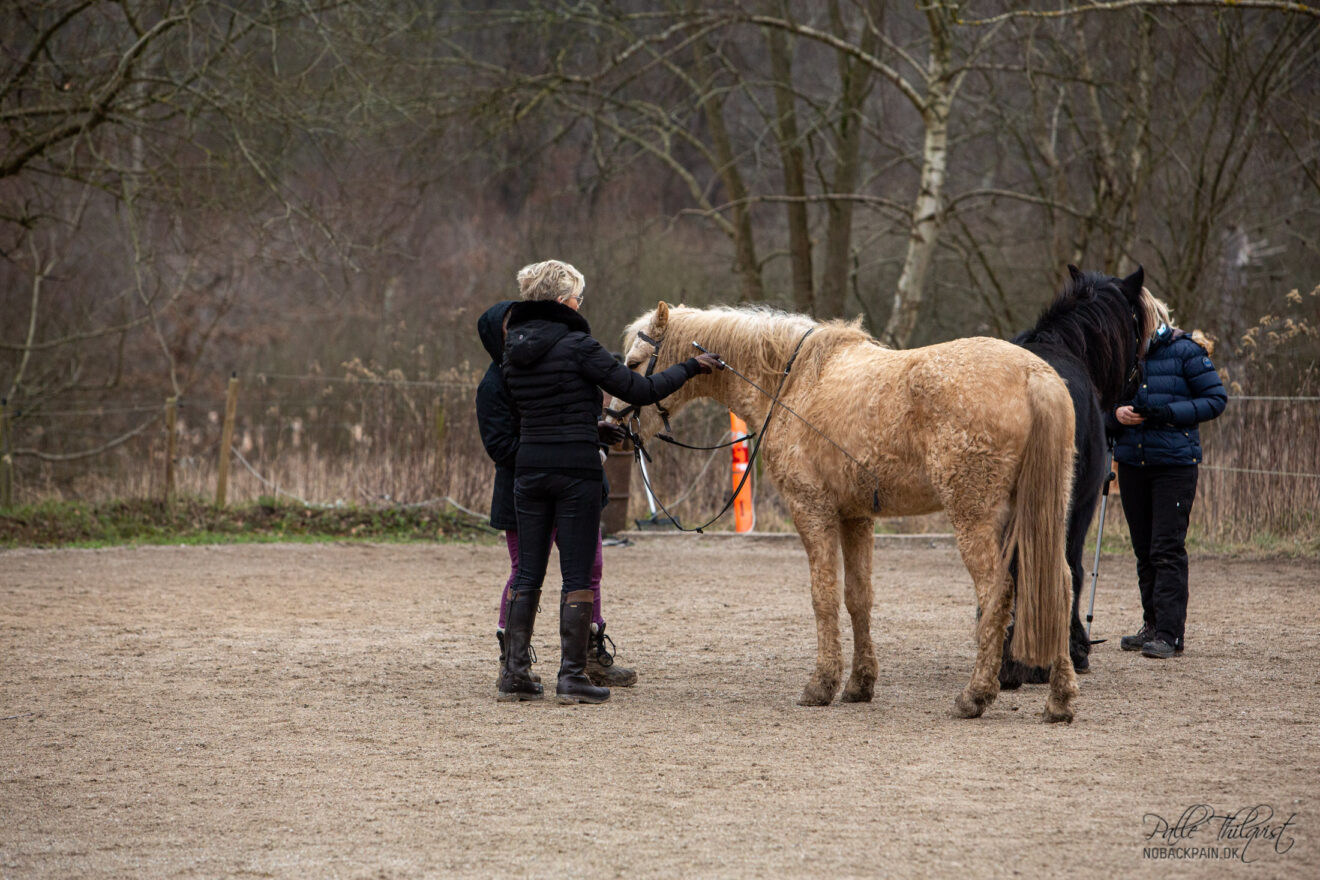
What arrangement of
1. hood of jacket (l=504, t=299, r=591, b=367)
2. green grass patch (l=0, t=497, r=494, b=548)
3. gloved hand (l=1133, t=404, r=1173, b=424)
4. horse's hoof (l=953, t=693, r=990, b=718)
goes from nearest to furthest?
horse's hoof (l=953, t=693, r=990, b=718), hood of jacket (l=504, t=299, r=591, b=367), gloved hand (l=1133, t=404, r=1173, b=424), green grass patch (l=0, t=497, r=494, b=548)

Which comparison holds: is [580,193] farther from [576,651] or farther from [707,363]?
[576,651]

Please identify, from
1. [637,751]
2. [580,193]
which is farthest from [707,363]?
[580,193]

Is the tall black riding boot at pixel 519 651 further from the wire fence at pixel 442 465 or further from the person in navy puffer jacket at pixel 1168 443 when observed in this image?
the wire fence at pixel 442 465

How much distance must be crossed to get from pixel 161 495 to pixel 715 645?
7673 mm

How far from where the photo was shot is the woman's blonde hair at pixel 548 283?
5.24 m

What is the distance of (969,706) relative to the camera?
16.0 feet

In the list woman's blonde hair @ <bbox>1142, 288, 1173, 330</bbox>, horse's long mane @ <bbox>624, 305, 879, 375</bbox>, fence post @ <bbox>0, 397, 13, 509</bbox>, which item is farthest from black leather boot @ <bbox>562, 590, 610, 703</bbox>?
fence post @ <bbox>0, 397, 13, 509</bbox>

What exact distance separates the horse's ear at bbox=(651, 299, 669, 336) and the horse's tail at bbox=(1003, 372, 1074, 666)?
168 cm

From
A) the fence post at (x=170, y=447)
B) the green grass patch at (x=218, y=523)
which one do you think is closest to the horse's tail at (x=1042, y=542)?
the green grass patch at (x=218, y=523)

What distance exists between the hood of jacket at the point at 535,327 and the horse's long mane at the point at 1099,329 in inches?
87.9

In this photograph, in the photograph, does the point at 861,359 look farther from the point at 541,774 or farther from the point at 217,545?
the point at 217,545

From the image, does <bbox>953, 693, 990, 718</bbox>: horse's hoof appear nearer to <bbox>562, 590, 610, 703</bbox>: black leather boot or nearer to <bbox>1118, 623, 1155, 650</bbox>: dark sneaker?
<bbox>562, 590, 610, 703</bbox>: black leather boot

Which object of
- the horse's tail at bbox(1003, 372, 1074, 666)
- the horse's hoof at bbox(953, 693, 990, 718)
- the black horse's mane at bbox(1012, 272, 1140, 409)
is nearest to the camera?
Answer: the horse's tail at bbox(1003, 372, 1074, 666)

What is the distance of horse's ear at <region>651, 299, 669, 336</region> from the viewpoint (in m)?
5.43
